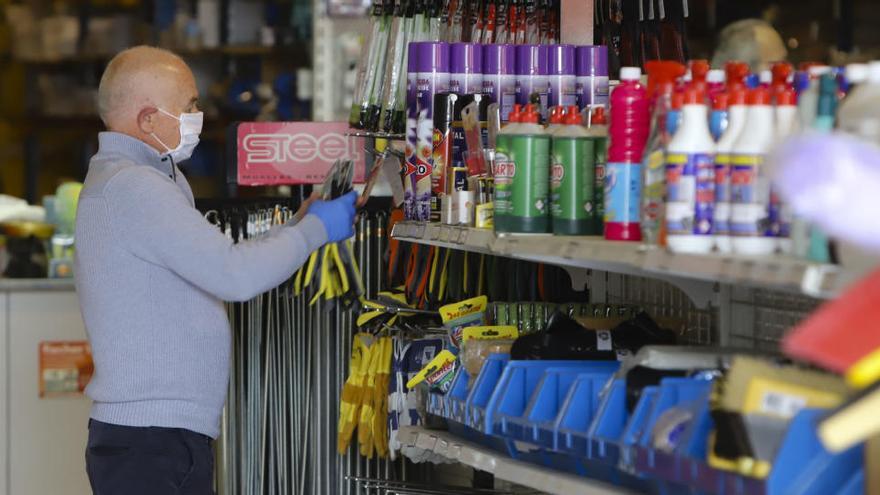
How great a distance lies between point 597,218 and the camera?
2.65 metres

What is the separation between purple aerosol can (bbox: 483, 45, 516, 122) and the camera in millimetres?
3314

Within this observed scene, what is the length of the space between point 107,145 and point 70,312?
2.24 metres

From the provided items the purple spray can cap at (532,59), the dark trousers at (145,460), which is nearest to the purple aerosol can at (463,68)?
the purple spray can cap at (532,59)

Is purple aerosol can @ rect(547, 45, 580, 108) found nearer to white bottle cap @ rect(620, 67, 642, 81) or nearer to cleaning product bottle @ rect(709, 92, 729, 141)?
white bottle cap @ rect(620, 67, 642, 81)

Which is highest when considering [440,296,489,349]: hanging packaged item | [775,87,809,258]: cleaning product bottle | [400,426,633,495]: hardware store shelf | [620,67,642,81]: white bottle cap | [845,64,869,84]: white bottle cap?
[620,67,642,81]: white bottle cap

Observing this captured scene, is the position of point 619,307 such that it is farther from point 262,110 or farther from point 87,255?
point 262,110

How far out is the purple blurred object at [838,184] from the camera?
61.7 inches

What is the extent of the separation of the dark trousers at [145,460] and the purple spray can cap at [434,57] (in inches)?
42.7

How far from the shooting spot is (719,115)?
87.9 inches

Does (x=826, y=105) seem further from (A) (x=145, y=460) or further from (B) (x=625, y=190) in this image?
(A) (x=145, y=460)

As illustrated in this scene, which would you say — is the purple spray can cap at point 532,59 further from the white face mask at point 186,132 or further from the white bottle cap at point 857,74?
the white bottle cap at point 857,74

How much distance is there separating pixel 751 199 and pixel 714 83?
14.6 inches

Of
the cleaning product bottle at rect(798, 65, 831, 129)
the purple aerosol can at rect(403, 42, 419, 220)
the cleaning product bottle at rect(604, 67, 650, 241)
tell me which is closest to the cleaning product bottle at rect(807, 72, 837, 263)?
the cleaning product bottle at rect(798, 65, 831, 129)

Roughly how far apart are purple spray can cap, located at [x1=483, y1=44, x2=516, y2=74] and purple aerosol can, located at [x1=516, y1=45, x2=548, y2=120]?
23 mm
